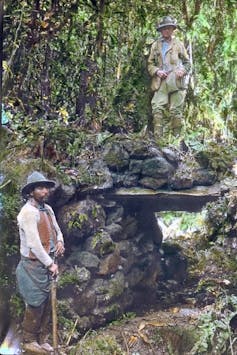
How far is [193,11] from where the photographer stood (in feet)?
6.41

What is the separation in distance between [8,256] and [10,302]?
5.2 inches

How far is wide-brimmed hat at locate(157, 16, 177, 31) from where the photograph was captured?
1.91m

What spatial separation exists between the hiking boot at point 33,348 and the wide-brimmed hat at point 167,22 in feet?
3.33

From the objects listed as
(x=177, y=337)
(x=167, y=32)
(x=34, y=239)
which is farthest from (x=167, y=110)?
(x=177, y=337)

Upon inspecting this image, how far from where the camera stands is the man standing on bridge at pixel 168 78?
1908mm

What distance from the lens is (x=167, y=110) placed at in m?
1.92

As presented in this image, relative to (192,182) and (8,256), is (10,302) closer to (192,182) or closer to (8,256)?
(8,256)

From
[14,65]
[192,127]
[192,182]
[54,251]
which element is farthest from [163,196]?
[14,65]

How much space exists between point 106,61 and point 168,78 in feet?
0.66

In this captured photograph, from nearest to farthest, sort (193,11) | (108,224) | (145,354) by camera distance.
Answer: (145,354)
(108,224)
(193,11)

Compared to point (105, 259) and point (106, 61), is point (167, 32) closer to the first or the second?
point (106, 61)

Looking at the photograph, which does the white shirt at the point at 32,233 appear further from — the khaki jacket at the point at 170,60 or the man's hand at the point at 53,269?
the khaki jacket at the point at 170,60

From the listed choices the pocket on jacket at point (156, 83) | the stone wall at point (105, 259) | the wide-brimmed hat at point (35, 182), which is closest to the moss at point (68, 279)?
the stone wall at point (105, 259)

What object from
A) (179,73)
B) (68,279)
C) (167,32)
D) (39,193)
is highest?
(167,32)
